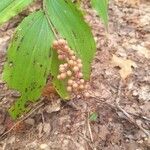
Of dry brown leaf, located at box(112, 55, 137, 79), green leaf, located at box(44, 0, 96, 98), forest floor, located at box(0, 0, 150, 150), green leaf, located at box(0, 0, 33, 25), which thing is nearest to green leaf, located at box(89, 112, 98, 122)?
forest floor, located at box(0, 0, 150, 150)

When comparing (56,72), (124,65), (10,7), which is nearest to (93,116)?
(124,65)

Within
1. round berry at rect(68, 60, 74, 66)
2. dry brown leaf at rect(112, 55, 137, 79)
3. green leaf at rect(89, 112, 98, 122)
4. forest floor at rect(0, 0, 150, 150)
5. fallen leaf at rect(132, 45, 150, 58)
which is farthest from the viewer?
fallen leaf at rect(132, 45, 150, 58)

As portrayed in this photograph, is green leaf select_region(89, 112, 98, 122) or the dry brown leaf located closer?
green leaf select_region(89, 112, 98, 122)

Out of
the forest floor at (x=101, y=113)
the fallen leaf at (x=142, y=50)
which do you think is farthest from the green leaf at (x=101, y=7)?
the fallen leaf at (x=142, y=50)

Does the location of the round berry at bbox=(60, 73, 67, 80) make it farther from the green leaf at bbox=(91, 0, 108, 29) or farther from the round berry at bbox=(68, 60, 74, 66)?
the green leaf at bbox=(91, 0, 108, 29)

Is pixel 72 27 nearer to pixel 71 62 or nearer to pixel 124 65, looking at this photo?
pixel 71 62

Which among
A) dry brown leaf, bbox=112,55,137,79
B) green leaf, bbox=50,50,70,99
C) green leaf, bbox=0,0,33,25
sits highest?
green leaf, bbox=0,0,33,25
